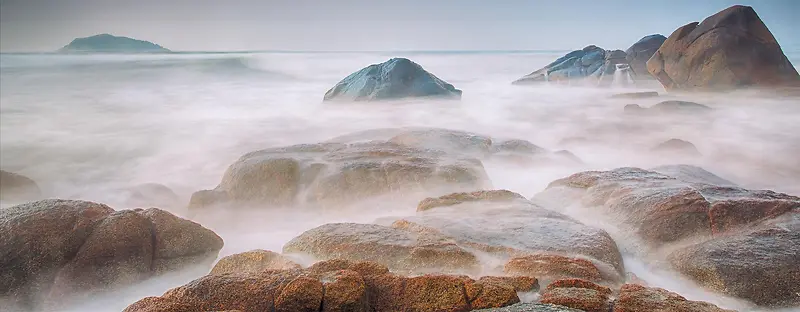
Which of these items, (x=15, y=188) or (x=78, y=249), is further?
(x=15, y=188)

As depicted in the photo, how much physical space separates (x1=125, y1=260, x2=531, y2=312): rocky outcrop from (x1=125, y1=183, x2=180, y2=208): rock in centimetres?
492

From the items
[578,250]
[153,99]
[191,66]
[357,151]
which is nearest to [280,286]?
[578,250]

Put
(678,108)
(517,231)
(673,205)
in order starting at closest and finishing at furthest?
(517,231)
(673,205)
(678,108)

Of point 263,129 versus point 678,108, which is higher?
point 678,108

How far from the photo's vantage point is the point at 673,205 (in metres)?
4.45

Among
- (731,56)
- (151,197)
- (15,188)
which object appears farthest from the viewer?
(731,56)

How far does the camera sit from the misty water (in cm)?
583

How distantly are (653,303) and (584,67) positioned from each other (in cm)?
2082

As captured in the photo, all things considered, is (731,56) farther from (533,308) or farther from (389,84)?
(533,308)

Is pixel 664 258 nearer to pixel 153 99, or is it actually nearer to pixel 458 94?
pixel 458 94

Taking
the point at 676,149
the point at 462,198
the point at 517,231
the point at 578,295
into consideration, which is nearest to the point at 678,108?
the point at 676,149

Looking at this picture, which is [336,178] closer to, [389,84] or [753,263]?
[753,263]

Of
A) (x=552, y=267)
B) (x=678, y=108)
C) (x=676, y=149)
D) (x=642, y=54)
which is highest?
(x=642, y=54)

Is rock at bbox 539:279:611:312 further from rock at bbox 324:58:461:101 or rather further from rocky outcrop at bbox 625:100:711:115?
rock at bbox 324:58:461:101
